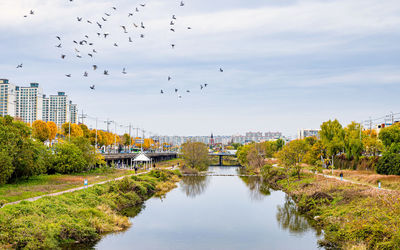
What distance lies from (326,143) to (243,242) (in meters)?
60.3

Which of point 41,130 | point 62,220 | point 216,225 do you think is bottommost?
point 216,225

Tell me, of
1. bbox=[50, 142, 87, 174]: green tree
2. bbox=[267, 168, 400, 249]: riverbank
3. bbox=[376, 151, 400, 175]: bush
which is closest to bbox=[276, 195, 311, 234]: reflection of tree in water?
bbox=[267, 168, 400, 249]: riverbank

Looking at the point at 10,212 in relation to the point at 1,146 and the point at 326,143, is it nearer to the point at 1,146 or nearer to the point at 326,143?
the point at 1,146

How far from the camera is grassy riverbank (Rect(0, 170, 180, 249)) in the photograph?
2086 cm

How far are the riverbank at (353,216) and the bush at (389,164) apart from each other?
36.7ft

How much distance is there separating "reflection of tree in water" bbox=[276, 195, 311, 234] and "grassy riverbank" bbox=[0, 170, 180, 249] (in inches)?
533

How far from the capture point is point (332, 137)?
84562 mm

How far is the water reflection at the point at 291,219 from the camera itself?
32.5m

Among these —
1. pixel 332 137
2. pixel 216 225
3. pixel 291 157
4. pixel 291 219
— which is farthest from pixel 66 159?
pixel 332 137

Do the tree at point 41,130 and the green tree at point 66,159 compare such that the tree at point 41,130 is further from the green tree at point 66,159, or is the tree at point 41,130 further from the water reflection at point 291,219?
the water reflection at point 291,219

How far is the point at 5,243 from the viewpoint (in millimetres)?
19891

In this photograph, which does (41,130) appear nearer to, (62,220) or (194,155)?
(194,155)

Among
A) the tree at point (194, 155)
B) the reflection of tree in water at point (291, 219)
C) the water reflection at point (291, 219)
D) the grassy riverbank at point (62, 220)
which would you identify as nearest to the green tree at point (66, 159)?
the grassy riverbank at point (62, 220)

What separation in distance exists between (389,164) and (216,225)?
95.3ft
